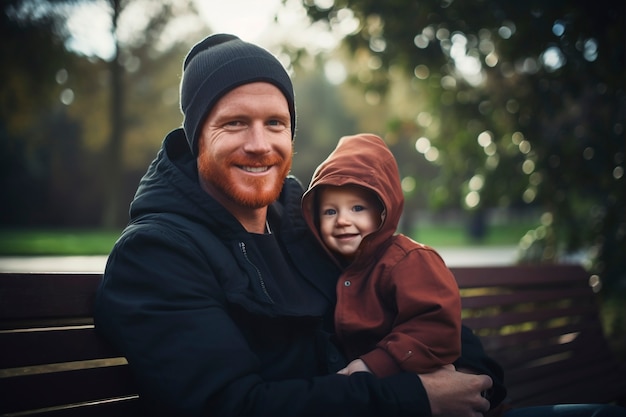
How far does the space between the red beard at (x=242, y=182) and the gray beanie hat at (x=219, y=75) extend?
0.16 m

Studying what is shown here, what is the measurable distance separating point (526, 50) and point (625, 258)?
2063 mm

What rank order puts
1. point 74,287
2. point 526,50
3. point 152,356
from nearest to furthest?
point 152,356, point 74,287, point 526,50

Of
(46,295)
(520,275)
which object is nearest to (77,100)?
Answer: (520,275)

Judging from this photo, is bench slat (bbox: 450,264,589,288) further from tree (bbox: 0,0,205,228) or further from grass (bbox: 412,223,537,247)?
grass (bbox: 412,223,537,247)

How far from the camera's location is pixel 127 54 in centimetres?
2056

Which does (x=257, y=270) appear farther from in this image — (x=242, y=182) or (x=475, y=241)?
(x=475, y=241)

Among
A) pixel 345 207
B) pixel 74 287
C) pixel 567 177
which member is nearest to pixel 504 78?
pixel 567 177

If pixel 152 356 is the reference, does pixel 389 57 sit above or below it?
above

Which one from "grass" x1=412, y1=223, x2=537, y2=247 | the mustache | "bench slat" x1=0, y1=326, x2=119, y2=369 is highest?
"grass" x1=412, y1=223, x2=537, y2=247

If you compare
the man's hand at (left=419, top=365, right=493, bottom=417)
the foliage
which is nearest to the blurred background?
the foliage

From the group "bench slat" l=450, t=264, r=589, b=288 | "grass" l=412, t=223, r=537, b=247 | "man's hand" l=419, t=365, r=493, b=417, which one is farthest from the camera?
"grass" l=412, t=223, r=537, b=247

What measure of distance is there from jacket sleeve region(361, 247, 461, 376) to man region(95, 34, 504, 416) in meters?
0.08

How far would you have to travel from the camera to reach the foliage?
15.1 ft

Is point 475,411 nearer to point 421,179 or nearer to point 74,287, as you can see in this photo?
point 74,287
